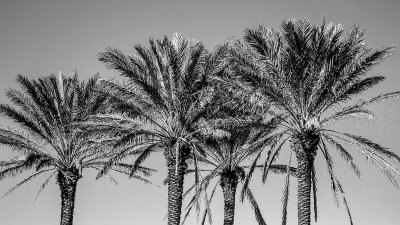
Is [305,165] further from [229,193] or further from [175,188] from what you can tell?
[229,193]

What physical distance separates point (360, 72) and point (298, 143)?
139 inches

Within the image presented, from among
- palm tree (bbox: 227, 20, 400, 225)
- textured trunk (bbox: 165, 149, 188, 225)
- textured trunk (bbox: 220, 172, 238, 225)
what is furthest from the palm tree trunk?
textured trunk (bbox: 220, 172, 238, 225)

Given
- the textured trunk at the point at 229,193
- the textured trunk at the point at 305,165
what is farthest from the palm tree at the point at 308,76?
the textured trunk at the point at 229,193

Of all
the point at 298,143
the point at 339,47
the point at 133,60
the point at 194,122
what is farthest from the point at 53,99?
the point at 339,47

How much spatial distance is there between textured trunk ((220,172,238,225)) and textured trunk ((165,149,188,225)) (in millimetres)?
3974

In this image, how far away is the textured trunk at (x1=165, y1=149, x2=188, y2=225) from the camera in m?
21.0

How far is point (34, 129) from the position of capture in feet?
77.4

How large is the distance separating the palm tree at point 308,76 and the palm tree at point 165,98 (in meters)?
2.60

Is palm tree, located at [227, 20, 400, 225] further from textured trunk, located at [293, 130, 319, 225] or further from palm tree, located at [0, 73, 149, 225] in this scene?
palm tree, located at [0, 73, 149, 225]

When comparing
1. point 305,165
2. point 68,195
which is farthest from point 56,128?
point 305,165

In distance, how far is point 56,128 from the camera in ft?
78.4

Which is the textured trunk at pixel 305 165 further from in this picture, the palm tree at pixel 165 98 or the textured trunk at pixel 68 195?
the textured trunk at pixel 68 195

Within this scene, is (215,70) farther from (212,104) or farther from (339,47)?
(339,47)

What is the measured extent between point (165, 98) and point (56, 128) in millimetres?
6314
